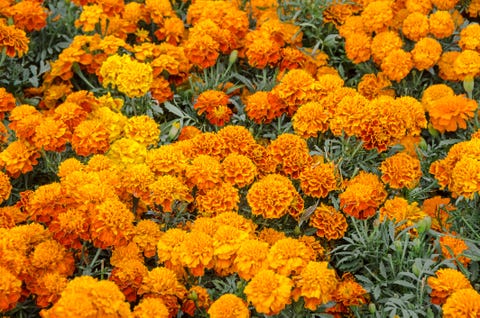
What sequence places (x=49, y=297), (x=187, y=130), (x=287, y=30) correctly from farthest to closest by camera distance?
(x=287, y=30) < (x=187, y=130) < (x=49, y=297)

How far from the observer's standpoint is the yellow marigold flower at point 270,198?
272 cm

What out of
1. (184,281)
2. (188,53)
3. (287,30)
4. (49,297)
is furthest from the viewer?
(287,30)

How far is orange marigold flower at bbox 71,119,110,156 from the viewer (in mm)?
2994

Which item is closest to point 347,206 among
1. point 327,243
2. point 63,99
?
point 327,243

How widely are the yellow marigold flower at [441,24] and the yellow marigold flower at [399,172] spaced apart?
114 centimetres

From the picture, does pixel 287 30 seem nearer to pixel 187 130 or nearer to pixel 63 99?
pixel 187 130

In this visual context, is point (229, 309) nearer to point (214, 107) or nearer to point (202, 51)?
point (214, 107)

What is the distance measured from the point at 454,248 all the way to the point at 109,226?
1.35 meters

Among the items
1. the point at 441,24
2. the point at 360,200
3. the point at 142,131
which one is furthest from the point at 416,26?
the point at 142,131

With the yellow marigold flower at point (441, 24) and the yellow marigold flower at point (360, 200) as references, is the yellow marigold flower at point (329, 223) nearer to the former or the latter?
the yellow marigold flower at point (360, 200)

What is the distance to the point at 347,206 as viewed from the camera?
2.78 meters

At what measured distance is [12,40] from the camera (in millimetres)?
3543

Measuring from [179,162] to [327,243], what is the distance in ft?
2.41

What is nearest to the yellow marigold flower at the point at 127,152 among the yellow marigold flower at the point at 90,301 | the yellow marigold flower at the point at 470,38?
the yellow marigold flower at the point at 90,301
